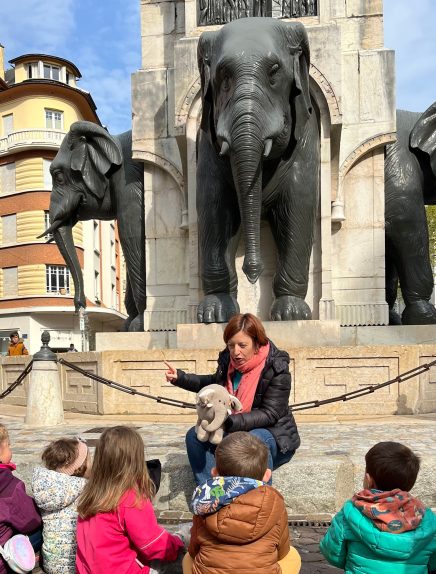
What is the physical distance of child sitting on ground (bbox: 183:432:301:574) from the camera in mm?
2234

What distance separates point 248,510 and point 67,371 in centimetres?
624

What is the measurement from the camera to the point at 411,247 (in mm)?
8820

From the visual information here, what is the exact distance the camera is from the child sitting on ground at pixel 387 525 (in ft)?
7.51

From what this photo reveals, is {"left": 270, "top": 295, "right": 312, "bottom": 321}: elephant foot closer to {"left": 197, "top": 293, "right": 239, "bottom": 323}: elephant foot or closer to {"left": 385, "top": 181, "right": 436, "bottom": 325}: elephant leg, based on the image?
{"left": 197, "top": 293, "right": 239, "bottom": 323}: elephant foot

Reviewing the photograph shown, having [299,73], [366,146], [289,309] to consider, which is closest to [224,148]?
[299,73]

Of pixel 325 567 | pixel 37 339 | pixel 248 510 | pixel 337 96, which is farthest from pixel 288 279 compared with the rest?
pixel 37 339

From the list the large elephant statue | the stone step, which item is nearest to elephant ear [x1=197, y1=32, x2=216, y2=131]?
the large elephant statue

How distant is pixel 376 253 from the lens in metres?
8.27

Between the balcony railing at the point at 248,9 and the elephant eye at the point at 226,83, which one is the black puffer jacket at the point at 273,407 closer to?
the elephant eye at the point at 226,83

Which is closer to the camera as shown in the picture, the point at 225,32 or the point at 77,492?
the point at 77,492

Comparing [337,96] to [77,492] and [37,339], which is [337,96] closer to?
[77,492]

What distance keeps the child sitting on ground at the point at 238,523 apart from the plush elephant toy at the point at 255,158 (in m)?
4.44

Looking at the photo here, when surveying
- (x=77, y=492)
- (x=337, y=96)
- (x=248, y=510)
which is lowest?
(x=77, y=492)

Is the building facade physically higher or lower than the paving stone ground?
higher
